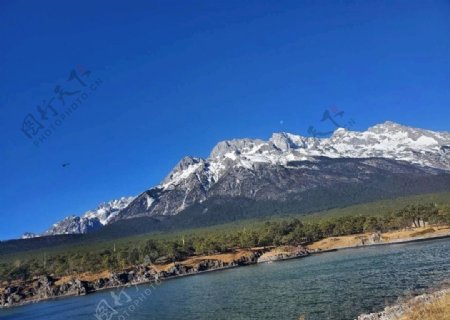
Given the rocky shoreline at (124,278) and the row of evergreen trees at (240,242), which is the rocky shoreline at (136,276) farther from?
the row of evergreen trees at (240,242)

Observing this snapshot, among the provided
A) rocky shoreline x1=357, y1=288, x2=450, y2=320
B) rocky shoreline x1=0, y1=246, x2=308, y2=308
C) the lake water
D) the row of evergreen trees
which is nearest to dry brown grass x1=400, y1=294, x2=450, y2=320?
rocky shoreline x1=357, y1=288, x2=450, y2=320

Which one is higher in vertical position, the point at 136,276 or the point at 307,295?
the point at 307,295

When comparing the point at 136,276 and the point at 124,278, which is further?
the point at 136,276

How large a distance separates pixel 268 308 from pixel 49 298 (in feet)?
391

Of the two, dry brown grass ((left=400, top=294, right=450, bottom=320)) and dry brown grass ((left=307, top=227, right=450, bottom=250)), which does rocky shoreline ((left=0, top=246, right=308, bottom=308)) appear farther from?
dry brown grass ((left=400, top=294, right=450, bottom=320))

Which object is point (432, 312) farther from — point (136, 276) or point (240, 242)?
point (240, 242)

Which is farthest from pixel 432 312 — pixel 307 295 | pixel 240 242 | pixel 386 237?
pixel 240 242

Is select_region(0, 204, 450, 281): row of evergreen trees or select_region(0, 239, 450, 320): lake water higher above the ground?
select_region(0, 204, 450, 281): row of evergreen trees

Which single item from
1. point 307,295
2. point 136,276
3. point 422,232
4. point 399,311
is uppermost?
point 399,311

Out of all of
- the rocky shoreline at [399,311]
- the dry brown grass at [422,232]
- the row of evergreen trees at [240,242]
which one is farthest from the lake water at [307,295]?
the row of evergreen trees at [240,242]

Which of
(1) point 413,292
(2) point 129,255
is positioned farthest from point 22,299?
(1) point 413,292

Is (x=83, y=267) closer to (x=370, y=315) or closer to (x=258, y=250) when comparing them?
(x=258, y=250)

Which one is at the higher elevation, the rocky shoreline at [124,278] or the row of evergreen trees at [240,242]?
the row of evergreen trees at [240,242]

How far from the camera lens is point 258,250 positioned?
170875 mm
